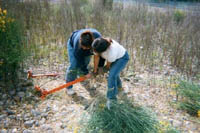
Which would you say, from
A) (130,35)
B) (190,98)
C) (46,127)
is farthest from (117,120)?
(130,35)

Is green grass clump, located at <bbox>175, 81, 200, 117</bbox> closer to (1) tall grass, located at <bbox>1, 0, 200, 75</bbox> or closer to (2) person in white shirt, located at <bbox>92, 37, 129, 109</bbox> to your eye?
(1) tall grass, located at <bbox>1, 0, 200, 75</bbox>

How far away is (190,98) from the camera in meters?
3.02

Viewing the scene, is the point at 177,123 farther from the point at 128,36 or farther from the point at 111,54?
the point at 128,36

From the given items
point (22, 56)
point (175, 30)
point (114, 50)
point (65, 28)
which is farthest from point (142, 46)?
point (22, 56)

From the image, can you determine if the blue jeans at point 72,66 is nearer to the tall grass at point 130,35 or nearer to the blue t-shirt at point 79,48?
the blue t-shirt at point 79,48

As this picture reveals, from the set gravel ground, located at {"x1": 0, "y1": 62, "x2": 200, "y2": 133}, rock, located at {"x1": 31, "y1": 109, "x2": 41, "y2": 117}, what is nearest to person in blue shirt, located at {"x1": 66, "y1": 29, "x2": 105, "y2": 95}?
gravel ground, located at {"x1": 0, "y1": 62, "x2": 200, "y2": 133}

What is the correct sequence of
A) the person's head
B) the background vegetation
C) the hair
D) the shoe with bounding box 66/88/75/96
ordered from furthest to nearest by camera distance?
the background vegetation → the shoe with bounding box 66/88/75/96 → the person's head → the hair

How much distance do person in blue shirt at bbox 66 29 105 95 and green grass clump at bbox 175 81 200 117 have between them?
1327 millimetres

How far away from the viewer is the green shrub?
3064 mm

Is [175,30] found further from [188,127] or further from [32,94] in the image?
[32,94]

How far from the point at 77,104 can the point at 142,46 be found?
8.08 feet

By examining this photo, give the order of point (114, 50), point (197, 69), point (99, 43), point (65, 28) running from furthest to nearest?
point (65, 28)
point (197, 69)
point (114, 50)
point (99, 43)

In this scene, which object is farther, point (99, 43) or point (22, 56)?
point (22, 56)

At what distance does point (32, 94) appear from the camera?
328cm
